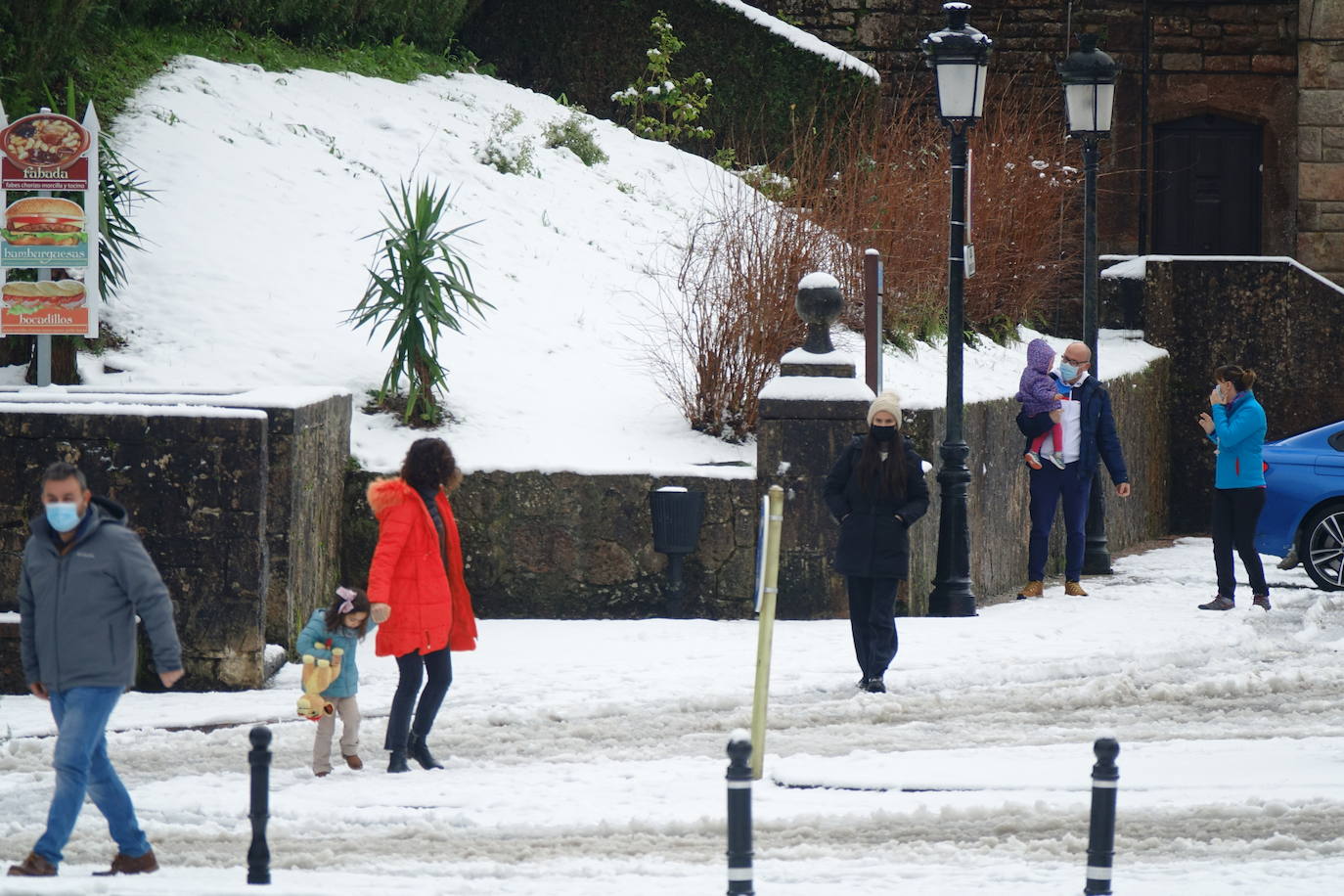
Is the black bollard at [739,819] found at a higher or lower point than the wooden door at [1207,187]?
lower

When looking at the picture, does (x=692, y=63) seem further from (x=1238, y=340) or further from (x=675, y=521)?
(x=675, y=521)

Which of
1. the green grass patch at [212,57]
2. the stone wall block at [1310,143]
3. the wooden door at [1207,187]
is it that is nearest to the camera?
the green grass patch at [212,57]

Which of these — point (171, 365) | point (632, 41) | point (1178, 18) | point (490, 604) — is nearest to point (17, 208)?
point (171, 365)

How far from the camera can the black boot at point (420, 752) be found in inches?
332

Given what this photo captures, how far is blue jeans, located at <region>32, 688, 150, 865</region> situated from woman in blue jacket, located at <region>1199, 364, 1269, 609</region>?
27.4 feet

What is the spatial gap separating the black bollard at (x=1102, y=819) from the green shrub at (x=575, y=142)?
13696 millimetres

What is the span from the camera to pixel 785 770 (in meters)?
8.25

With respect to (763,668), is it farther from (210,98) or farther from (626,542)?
(210,98)

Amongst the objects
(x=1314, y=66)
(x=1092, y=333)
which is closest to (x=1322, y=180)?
(x=1314, y=66)

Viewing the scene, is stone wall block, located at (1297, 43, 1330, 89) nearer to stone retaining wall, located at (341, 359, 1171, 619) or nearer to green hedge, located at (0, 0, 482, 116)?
green hedge, located at (0, 0, 482, 116)

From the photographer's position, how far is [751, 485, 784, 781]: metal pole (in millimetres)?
7867

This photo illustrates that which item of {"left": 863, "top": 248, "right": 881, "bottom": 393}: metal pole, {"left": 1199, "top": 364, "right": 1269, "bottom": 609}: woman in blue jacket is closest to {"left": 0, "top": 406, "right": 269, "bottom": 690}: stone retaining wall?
{"left": 863, "top": 248, "right": 881, "bottom": 393}: metal pole

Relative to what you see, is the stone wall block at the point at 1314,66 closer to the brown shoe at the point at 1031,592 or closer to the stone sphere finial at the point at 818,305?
the brown shoe at the point at 1031,592

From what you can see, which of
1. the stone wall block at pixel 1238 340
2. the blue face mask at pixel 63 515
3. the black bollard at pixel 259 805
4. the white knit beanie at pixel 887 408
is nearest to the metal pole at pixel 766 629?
the white knit beanie at pixel 887 408
